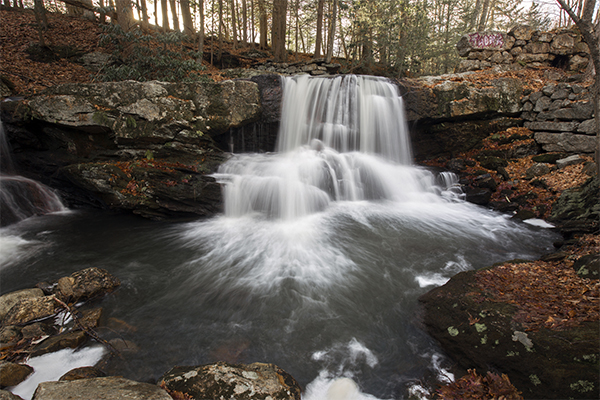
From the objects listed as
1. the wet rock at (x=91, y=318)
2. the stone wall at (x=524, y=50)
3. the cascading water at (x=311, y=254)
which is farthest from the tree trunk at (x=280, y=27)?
the wet rock at (x=91, y=318)

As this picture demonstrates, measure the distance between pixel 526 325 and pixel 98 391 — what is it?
14.5 feet

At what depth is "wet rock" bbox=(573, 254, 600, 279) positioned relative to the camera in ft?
12.9

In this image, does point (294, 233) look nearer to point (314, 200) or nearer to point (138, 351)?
point (314, 200)

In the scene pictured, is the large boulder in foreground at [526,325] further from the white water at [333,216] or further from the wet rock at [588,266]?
the white water at [333,216]

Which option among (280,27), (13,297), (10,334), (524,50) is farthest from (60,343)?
(280,27)

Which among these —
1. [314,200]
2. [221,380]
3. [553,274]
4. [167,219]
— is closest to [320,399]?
[221,380]

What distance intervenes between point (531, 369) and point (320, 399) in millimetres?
2191

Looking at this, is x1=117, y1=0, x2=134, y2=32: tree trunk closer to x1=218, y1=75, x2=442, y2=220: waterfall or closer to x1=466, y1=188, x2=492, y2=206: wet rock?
x1=218, y1=75, x2=442, y2=220: waterfall

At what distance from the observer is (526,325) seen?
3.25 meters

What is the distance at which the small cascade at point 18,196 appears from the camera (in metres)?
7.73

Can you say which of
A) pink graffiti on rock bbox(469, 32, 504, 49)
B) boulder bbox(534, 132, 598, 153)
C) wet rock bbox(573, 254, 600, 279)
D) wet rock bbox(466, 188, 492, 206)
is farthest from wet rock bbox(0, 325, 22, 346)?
pink graffiti on rock bbox(469, 32, 504, 49)

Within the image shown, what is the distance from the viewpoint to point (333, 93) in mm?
10594

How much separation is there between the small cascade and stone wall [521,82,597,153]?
1561 cm

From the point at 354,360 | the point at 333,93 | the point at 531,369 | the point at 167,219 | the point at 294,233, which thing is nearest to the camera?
the point at 531,369
